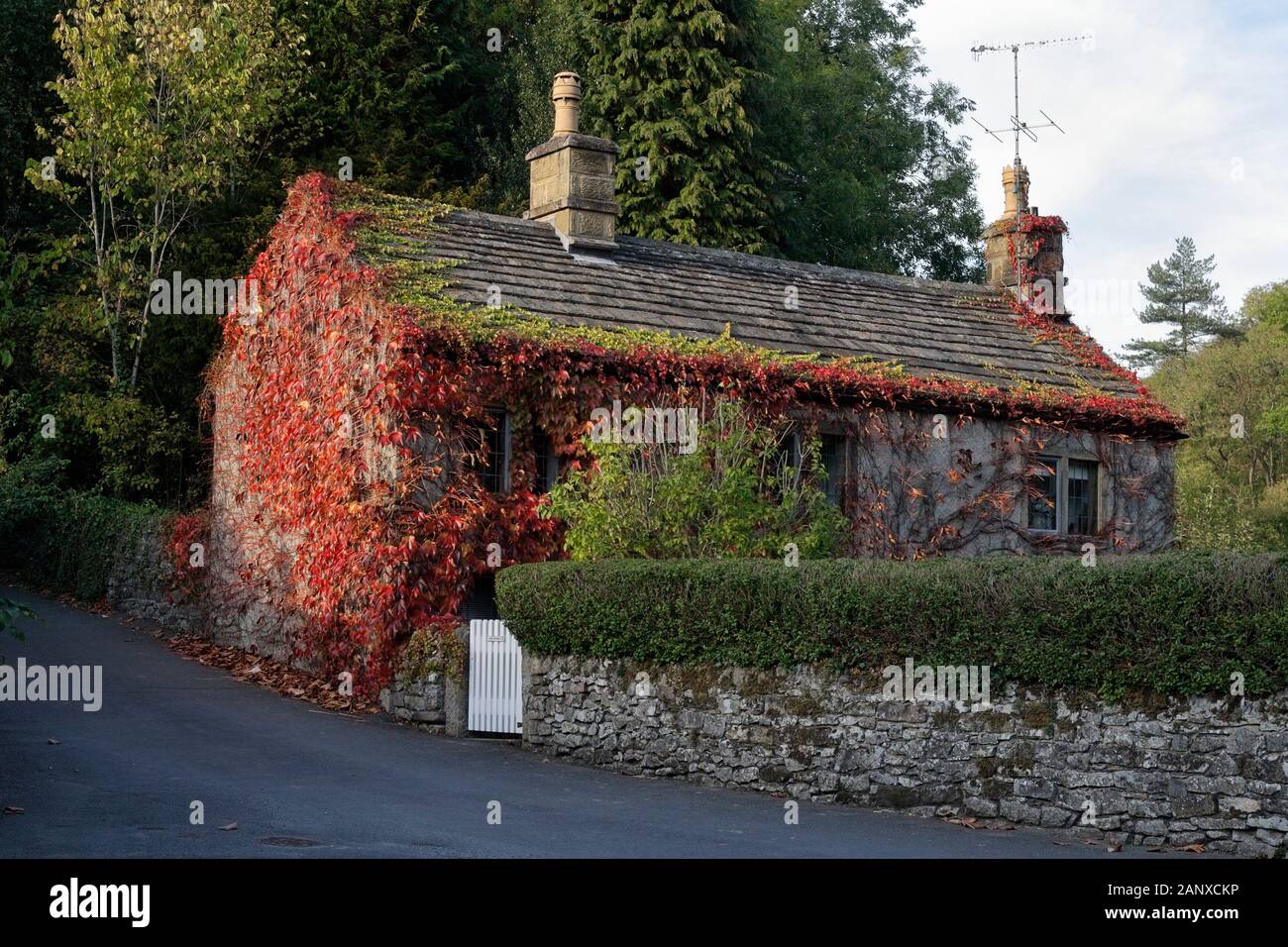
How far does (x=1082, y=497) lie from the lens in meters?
22.8

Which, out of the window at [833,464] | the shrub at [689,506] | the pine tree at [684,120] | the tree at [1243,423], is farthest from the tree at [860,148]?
the shrub at [689,506]

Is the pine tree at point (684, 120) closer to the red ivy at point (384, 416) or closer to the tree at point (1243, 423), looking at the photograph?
the red ivy at point (384, 416)

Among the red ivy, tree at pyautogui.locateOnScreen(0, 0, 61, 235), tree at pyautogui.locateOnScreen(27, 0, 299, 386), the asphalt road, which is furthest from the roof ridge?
tree at pyautogui.locateOnScreen(0, 0, 61, 235)

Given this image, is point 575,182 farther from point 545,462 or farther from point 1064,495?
point 1064,495

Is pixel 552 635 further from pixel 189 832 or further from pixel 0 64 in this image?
pixel 0 64

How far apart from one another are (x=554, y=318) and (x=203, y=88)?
11881mm

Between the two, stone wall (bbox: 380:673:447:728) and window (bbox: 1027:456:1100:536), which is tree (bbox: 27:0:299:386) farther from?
window (bbox: 1027:456:1100:536)

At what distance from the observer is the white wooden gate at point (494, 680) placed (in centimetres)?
1524

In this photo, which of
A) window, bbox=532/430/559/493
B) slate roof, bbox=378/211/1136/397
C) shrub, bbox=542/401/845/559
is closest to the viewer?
shrub, bbox=542/401/845/559

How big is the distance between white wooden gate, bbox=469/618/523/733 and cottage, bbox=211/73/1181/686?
3.21ft

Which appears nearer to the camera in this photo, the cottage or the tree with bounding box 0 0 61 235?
the cottage

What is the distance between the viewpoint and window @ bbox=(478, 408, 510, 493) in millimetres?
18000

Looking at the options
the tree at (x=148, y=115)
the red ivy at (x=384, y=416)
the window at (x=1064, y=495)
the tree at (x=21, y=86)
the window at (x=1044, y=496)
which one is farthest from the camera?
the tree at (x=21, y=86)

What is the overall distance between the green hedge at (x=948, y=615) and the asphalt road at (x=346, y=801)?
132 cm
